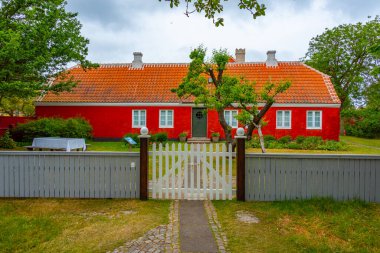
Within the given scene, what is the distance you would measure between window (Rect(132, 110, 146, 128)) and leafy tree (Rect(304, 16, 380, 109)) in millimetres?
21036

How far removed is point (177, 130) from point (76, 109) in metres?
7.81

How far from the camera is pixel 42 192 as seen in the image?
7105mm

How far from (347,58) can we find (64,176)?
104 ft

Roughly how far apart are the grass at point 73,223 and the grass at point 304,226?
4.91 ft

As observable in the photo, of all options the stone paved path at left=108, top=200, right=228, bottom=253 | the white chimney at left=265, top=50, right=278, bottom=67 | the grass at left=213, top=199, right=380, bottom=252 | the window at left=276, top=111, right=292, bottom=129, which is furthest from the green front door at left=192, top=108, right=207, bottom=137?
the stone paved path at left=108, top=200, right=228, bottom=253

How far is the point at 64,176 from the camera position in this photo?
711 centimetres

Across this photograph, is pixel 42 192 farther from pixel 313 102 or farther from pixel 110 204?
pixel 313 102

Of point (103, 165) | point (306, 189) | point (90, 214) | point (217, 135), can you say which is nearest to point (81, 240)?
point (90, 214)

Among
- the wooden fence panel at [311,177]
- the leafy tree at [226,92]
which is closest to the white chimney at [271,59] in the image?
the leafy tree at [226,92]

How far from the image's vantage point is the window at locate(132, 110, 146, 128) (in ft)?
70.7

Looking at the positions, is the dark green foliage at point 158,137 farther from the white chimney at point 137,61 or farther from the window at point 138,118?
the white chimney at point 137,61

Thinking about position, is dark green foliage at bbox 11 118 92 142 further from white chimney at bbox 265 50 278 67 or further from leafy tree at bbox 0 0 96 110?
white chimney at bbox 265 50 278 67

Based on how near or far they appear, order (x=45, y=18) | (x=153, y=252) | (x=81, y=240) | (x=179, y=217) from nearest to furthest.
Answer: (x=153, y=252) → (x=81, y=240) → (x=179, y=217) → (x=45, y=18)

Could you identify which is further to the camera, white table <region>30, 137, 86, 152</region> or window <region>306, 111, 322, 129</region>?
window <region>306, 111, 322, 129</region>
